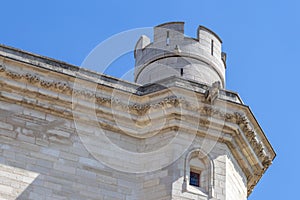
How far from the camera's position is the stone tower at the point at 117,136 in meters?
16.0

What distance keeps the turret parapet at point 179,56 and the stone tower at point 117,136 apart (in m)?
0.75

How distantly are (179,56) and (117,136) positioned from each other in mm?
2480

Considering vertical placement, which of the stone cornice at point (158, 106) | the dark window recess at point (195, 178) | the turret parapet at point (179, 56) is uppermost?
the turret parapet at point (179, 56)

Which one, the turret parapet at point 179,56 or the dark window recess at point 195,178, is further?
the turret parapet at point 179,56

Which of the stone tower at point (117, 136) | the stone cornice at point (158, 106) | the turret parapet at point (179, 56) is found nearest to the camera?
the stone tower at point (117, 136)

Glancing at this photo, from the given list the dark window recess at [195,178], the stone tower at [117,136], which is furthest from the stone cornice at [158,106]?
the dark window recess at [195,178]

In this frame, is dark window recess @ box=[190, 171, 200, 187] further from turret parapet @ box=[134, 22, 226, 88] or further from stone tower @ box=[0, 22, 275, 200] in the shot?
turret parapet @ box=[134, 22, 226, 88]

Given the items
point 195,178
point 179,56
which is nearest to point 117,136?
point 195,178

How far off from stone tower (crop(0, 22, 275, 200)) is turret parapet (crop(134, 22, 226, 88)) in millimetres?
753

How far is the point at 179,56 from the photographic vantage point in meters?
18.5

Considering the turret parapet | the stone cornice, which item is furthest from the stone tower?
the turret parapet

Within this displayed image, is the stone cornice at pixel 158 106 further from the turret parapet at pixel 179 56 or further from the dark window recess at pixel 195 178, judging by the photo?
the turret parapet at pixel 179 56

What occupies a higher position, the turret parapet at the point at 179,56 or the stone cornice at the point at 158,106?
the turret parapet at the point at 179,56

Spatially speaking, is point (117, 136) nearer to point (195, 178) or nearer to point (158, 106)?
point (158, 106)
